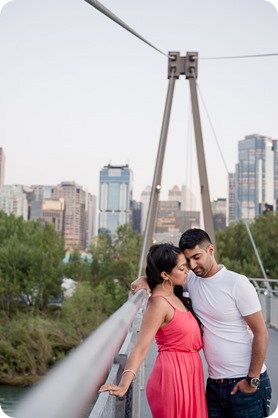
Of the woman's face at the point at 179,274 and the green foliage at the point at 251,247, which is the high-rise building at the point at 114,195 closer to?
the green foliage at the point at 251,247

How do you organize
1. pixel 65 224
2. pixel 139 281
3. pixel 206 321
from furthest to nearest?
1. pixel 65 224
2. pixel 139 281
3. pixel 206 321

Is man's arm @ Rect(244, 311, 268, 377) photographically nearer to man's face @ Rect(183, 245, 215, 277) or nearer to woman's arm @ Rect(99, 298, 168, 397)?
man's face @ Rect(183, 245, 215, 277)

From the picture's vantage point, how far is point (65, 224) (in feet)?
413

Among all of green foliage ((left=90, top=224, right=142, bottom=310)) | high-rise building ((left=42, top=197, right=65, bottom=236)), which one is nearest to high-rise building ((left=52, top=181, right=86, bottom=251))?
high-rise building ((left=42, top=197, right=65, bottom=236))

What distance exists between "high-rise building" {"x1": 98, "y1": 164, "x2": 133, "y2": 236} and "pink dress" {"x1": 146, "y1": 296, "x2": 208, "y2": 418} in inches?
4573

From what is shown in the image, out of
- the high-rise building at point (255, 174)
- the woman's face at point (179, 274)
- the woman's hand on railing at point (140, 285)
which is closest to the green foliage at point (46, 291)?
the woman's hand on railing at point (140, 285)

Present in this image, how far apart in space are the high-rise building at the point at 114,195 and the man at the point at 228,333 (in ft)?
381

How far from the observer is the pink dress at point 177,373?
7.21 ft

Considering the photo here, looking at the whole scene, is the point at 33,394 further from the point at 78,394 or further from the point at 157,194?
the point at 157,194

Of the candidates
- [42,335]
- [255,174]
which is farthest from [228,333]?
[255,174]

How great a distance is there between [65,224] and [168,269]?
12470 centimetres

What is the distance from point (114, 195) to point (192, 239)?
131 metres

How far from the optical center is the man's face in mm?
2301

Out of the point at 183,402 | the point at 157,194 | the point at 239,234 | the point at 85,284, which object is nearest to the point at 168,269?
the point at 183,402
